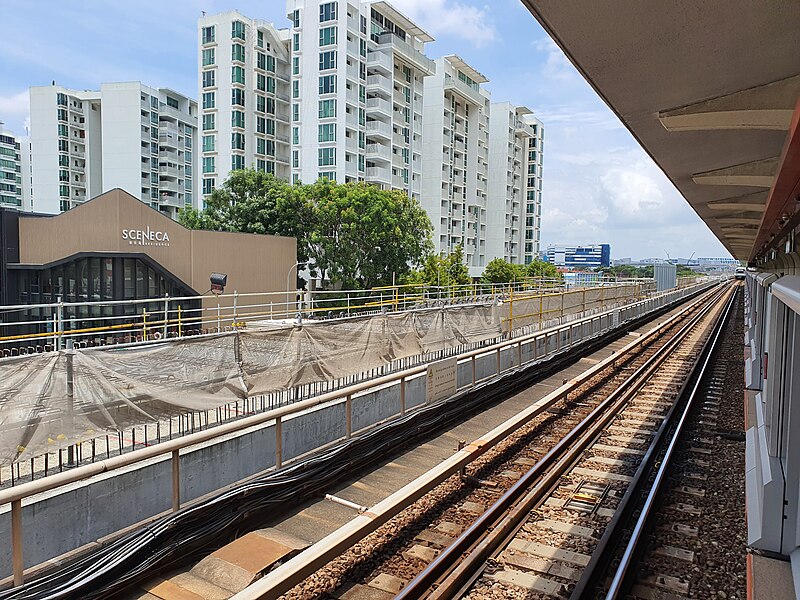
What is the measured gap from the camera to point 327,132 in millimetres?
52500

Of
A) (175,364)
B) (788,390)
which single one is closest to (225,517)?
(175,364)

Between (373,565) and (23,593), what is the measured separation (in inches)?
119

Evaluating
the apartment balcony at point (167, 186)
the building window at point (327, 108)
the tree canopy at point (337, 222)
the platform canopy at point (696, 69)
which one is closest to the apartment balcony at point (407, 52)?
the building window at point (327, 108)

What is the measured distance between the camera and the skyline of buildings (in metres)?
53.3

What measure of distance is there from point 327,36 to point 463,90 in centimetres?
2099

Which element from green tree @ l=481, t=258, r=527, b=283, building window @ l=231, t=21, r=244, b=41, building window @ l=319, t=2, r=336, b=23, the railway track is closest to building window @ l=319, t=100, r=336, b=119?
building window @ l=319, t=2, r=336, b=23

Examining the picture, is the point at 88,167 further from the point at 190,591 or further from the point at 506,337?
the point at 190,591

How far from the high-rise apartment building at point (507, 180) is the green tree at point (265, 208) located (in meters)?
42.2

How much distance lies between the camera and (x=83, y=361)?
22.2 feet

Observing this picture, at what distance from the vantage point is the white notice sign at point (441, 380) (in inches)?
435

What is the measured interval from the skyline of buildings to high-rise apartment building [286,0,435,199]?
126 mm

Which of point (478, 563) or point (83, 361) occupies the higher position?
point (83, 361)

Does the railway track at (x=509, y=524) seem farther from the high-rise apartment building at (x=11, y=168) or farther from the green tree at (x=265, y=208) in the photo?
the high-rise apartment building at (x=11, y=168)

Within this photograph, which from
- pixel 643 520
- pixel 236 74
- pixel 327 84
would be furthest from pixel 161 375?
pixel 236 74
